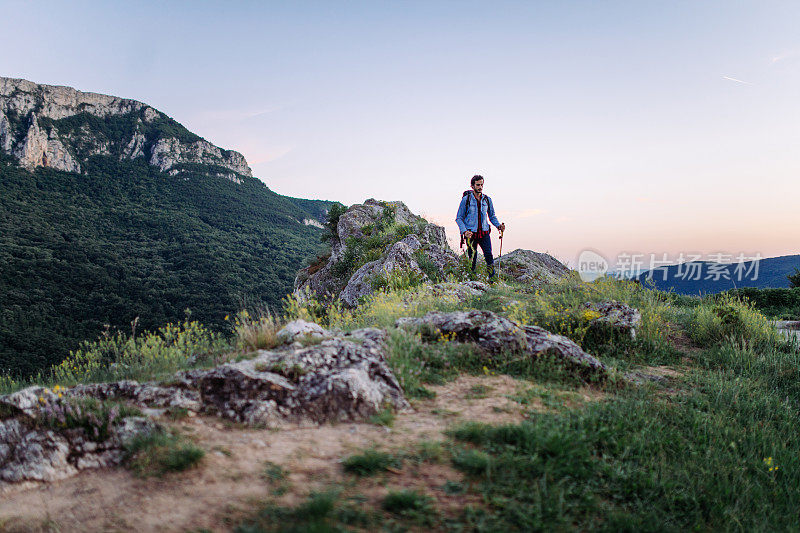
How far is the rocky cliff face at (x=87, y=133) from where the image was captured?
8775 cm

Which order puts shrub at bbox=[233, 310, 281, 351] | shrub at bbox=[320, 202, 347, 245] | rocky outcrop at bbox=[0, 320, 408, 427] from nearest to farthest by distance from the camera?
rocky outcrop at bbox=[0, 320, 408, 427], shrub at bbox=[233, 310, 281, 351], shrub at bbox=[320, 202, 347, 245]

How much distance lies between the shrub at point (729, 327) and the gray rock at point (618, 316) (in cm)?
176

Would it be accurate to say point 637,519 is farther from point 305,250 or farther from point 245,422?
point 305,250

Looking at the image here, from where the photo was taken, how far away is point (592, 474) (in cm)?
327

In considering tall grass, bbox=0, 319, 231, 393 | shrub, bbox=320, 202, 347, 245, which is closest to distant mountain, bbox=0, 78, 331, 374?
shrub, bbox=320, 202, 347, 245

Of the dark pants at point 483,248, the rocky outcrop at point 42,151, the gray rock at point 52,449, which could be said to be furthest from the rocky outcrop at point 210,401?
the rocky outcrop at point 42,151

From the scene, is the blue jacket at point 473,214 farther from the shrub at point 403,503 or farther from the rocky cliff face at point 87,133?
the rocky cliff face at point 87,133

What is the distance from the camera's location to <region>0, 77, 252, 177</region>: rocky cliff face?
87.8m

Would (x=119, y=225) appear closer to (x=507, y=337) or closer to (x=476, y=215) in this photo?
(x=476, y=215)

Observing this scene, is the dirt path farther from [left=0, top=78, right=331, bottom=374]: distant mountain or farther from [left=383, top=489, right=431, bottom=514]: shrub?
[left=0, top=78, right=331, bottom=374]: distant mountain

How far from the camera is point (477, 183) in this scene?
10.5 meters

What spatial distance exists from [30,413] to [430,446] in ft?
11.1

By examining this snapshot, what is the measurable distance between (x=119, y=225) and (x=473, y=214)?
82.7 meters

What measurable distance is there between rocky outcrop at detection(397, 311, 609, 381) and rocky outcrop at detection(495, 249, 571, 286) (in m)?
5.79
